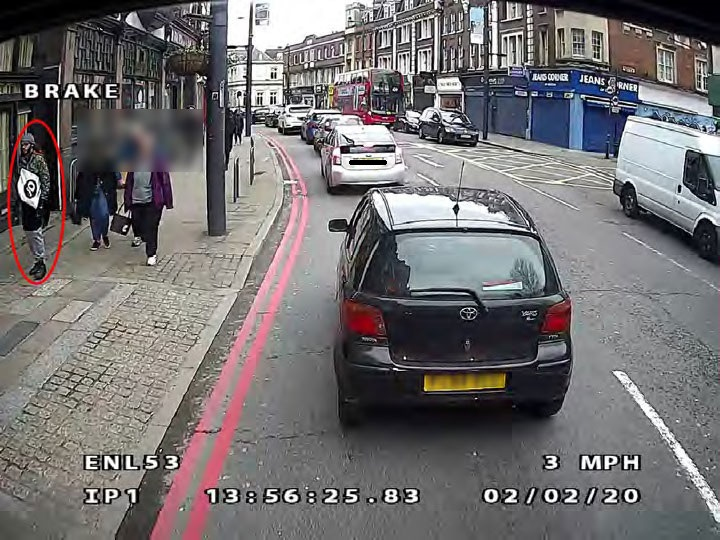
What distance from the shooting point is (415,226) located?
19.3ft

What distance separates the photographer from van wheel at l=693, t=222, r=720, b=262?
40.4ft

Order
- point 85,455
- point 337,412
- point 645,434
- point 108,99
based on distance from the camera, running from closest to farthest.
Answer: point 85,455, point 645,434, point 337,412, point 108,99

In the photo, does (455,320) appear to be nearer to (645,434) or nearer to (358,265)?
(358,265)

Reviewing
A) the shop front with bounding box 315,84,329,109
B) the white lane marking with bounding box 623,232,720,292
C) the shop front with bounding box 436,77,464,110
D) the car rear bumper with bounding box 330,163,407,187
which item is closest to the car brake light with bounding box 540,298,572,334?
the white lane marking with bounding box 623,232,720,292

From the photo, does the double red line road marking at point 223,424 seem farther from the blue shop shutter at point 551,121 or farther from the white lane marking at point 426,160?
the blue shop shutter at point 551,121

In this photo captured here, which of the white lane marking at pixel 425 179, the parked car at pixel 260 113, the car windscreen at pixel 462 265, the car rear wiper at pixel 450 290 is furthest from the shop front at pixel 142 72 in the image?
the parked car at pixel 260 113

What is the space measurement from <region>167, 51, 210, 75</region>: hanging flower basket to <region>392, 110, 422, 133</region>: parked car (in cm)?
3022

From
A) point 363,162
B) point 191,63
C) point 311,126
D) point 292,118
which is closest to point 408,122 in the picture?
point 292,118

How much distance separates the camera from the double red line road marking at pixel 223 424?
4.55m

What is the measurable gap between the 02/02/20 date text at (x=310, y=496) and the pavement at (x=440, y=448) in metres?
0.01

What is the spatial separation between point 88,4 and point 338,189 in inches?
670

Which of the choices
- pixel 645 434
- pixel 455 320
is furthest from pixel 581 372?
pixel 455 320

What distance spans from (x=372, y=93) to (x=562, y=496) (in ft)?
135

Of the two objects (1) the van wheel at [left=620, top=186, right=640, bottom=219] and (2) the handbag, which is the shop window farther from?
(1) the van wheel at [left=620, top=186, right=640, bottom=219]
